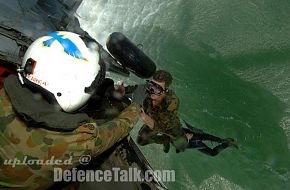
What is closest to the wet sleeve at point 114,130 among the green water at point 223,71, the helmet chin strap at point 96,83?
the helmet chin strap at point 96,83

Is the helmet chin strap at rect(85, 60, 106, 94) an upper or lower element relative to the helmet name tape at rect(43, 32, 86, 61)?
lower

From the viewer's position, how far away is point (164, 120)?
409 centimetres

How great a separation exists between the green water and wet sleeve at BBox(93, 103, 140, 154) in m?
2.29

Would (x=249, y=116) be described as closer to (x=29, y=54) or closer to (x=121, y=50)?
(x=121, y=50)

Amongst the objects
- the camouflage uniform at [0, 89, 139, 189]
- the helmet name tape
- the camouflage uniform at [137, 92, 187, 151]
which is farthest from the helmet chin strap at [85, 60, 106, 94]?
the camouflage uniform at [137, 92, 187, 151]

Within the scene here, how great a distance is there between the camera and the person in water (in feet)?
12.7

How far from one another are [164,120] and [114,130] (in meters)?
1.53

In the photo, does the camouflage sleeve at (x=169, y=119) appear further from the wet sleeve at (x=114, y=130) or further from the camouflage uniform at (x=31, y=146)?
the camouflage uniform at (x=31, y=146)

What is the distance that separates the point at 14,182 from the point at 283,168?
3.73 metres

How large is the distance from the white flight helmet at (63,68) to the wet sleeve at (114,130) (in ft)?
0.73

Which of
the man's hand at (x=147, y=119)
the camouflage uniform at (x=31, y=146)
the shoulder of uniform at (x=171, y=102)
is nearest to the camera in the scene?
the camouflage uniform at (x=31, y=146)

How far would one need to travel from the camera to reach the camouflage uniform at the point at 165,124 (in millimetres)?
4039

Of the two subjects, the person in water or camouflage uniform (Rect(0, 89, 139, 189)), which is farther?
the person in water

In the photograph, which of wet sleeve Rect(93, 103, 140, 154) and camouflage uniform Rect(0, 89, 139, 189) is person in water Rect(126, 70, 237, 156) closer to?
wet sleeve Rect(93, 103, 140, 154)
